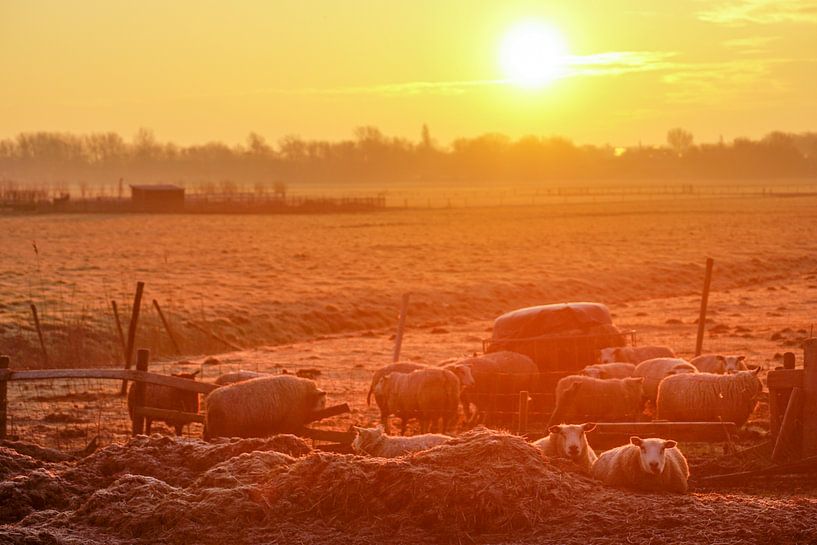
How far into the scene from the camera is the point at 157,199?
4151 inches

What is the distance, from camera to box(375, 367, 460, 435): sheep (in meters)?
18.2

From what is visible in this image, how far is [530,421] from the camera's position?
1870 cm

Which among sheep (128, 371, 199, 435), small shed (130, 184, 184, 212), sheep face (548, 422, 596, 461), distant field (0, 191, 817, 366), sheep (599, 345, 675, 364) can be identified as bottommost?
distant field (0, 191, 817, 366)

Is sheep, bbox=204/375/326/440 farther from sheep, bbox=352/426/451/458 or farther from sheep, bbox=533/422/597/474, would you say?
sheep, bbox=533/422/597/474

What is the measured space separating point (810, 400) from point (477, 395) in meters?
6.60

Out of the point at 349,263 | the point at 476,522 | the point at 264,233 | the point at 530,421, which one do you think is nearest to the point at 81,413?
the point at 530,421

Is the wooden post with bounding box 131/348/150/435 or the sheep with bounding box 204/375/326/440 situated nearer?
the wooden post with bounding box 131/348/150/435

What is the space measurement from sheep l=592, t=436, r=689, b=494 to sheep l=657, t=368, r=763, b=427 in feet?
18.4

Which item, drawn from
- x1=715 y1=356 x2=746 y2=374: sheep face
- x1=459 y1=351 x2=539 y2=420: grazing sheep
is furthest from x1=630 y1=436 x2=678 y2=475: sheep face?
x1=715 y1=356 x2=746 y2=374: sheep face

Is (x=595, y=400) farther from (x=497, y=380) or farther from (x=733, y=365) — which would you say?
(x=733, y=365)

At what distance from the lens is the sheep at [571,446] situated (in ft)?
41.9

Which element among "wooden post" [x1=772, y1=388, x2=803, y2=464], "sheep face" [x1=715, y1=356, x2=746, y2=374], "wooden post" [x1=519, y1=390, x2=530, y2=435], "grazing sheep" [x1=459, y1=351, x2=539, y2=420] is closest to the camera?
"wooden post" [x1=772, y1=388, x2=803, y2=464]

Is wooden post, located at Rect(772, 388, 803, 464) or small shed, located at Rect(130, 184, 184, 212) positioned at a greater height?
small shed, located at Rect(130, 184, 184, 212)

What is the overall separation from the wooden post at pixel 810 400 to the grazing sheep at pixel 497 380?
602 centimetres
